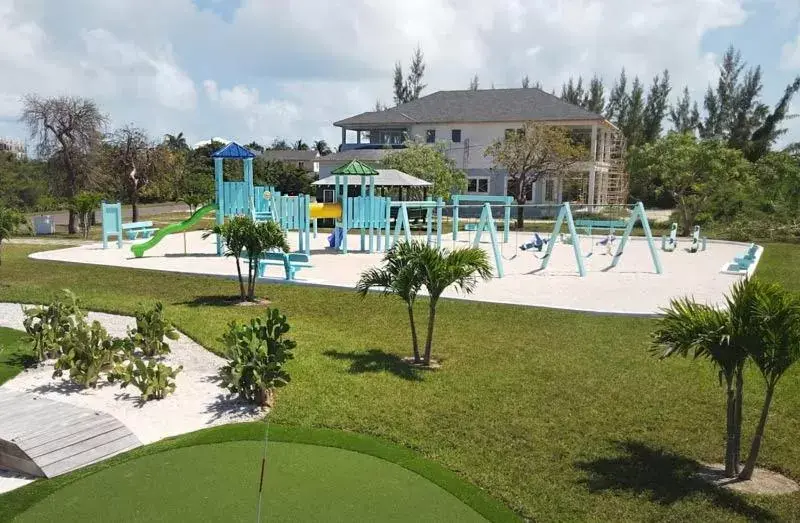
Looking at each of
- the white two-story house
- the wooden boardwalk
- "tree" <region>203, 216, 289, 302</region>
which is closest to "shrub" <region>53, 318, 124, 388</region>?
the wooden boardwalk

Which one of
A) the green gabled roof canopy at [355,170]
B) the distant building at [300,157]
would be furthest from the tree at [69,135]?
the distant building at [300,157]

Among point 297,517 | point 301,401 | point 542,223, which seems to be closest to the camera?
point 297,517

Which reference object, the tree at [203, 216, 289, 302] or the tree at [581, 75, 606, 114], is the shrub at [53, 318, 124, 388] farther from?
the tree at [581, 75, 606, 114]

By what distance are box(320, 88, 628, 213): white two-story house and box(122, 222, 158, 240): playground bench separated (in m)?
19.0

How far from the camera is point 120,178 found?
32.8 meters

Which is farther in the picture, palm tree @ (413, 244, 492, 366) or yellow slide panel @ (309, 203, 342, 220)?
yellow slide panel @ (309, 203, 342, 220)

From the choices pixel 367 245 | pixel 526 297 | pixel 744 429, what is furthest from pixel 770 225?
pixel 744 429

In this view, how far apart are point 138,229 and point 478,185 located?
86.0ft

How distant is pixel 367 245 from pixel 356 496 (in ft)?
64.0

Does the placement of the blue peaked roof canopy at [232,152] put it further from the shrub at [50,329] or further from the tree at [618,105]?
the tree at [618,105]

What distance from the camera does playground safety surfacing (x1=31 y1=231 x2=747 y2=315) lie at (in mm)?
13615

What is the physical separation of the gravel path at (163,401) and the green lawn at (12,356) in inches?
Answer: 5.5

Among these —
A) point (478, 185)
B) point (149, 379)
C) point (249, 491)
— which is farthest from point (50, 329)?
point (478, 185)

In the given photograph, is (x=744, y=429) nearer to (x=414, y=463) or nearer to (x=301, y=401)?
(x=414, y=463)
